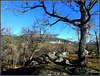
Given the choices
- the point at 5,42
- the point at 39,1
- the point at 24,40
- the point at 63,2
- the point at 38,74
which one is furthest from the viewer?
the point at 5,42

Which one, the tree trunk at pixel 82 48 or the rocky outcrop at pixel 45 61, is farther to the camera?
the rocky outcrop at pixel 45 61

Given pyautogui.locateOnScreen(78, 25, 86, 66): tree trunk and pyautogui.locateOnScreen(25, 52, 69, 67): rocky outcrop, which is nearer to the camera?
pyautogui.locateOnScreen(78, 25, 86, 66): tree trunk

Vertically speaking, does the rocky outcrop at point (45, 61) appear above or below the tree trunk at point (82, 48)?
below

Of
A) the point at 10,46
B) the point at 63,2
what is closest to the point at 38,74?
the point at 63,2

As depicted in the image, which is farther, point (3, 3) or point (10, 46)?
point (10, 46)

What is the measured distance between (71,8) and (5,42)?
16.8 m

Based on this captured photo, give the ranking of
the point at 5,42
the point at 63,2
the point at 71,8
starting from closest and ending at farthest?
the point at 63,2 → the point at 71,8 → the point at 5,42

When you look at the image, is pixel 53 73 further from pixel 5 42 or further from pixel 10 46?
pixel 5 42

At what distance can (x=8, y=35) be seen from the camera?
1734cm

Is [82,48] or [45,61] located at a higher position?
[82,48]

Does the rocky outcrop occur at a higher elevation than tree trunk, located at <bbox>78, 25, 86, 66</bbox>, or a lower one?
lower

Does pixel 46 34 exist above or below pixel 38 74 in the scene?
above

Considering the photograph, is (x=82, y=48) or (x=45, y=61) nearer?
(x=82, y=48)

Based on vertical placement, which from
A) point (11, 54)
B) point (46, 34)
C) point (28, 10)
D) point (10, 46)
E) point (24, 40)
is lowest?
point (11, 54)
